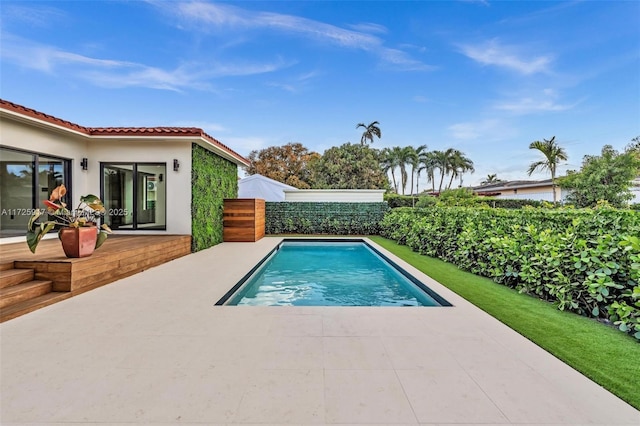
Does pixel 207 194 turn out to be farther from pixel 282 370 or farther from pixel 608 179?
pixel 608 179

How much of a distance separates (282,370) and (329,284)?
12.8 ft

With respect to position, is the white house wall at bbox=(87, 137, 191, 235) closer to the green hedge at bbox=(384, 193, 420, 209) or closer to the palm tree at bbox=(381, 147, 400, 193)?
the green hedge at bbox=(384, 193, 420, 209)

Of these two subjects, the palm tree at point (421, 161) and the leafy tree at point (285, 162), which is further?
the palm tree at point (421, 161)

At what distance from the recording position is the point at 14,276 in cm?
443

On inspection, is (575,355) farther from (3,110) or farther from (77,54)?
(77,54)

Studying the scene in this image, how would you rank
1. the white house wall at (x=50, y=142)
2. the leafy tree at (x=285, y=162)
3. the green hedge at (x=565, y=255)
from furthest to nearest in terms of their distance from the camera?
the leafy tree at (x=285, y=162) → the white house wall at (x=50, y=142) → the green hedge at (x=565, y=255)

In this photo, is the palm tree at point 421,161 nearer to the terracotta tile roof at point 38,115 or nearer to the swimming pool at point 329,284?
the swimming pool at point 329,284

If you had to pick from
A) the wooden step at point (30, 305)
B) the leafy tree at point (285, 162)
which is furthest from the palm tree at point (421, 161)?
the wooden step at point (30, 305)

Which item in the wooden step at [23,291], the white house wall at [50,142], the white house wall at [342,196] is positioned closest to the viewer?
the wooden step at [23,291]

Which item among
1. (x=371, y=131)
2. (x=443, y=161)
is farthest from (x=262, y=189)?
(x=443, y=161)

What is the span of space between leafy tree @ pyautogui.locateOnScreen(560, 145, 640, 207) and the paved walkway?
21.1 meters

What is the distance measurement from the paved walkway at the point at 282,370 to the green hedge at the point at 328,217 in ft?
36.1

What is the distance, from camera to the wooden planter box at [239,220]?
1191 centimetres

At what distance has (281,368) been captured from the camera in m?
2.67
